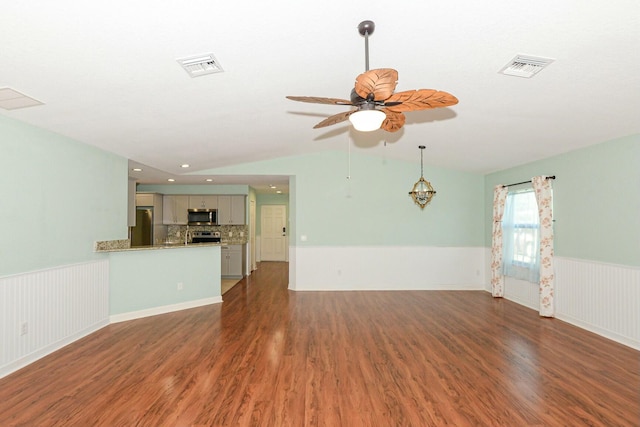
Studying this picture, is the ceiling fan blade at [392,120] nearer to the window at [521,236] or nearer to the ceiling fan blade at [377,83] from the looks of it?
the ceiling fan blade at [377,83]

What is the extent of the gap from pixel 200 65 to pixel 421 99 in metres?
1.67

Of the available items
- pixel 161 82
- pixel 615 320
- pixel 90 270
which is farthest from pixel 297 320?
pixel 615 320

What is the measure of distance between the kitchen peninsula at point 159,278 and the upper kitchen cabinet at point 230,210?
2.49 meters

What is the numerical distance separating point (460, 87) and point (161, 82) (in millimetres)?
2682

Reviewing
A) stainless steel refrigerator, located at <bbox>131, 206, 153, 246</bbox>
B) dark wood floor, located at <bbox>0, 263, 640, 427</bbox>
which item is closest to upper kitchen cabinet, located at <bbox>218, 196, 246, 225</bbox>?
stainless steel refrigerator, located at <bbox>131, 206, 153, 246</bbox>

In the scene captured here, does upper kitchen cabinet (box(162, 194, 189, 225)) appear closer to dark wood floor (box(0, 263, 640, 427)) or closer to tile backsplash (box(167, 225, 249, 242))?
tile backsplash (box(167, 225, 249, 242))

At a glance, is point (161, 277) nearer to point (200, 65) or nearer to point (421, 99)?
point (200, 65)

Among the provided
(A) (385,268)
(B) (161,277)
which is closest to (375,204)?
(A) (385,268)

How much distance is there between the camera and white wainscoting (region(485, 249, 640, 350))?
3715 mm

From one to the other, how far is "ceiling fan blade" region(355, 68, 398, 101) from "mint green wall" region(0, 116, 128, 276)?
324 cm

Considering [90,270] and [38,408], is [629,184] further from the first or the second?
[90,270]

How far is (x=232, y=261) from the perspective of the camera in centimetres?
808

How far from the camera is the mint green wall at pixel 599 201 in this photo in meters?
3.77

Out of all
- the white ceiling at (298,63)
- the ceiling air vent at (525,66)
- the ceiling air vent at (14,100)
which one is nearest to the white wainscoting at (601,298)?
the white ceiling at (298,63)
